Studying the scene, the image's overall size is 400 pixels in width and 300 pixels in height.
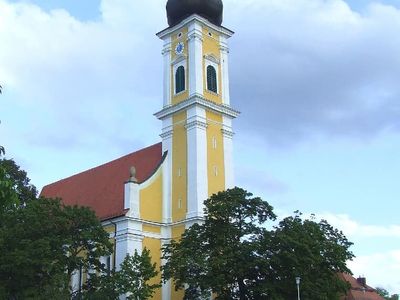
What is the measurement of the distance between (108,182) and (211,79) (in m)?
11.8

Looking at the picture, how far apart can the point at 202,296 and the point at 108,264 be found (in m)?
12.4

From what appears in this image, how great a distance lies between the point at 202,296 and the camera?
1319 inches

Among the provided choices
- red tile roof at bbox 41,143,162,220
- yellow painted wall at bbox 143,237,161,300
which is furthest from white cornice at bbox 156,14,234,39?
yellow painted wall at bbox 143,237,161,300

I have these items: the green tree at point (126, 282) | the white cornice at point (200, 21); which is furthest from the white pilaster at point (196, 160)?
the green tree at point (126, 282)

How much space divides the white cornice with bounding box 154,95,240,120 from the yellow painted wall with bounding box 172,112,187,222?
0.57 m

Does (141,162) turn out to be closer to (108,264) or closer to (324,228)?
(108,264)

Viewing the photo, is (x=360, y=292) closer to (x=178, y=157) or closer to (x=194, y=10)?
(x=178, y=157)

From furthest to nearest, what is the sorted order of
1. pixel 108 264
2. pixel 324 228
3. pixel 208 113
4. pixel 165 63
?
pixel 165 63 < pixel 208 113 < pixel 108 264 < pixel 324 228

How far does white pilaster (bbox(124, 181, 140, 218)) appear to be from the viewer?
4350cm

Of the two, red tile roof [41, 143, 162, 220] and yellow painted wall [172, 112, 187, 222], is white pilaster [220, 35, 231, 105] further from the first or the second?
red tile roof [41, 143, 162, 220]

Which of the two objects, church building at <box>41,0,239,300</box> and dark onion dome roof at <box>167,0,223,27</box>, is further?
dark onion dome roof at <box>167,0,223,27</box>

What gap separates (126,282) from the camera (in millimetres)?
32625

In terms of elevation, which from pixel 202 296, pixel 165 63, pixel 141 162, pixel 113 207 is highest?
pixel 165 63

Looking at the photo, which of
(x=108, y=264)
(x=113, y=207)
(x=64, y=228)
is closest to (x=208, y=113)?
(x=113, y=207)
